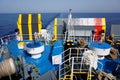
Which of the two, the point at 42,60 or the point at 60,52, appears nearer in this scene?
the point at 60,52

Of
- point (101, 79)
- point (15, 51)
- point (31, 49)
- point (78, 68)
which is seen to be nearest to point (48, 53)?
point (31, 49)

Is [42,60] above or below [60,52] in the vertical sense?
below

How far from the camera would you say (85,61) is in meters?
8.08

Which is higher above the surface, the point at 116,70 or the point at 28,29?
the point at 28,29

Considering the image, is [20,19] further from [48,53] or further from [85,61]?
[85,61]

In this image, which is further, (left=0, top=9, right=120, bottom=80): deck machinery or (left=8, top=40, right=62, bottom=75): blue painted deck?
(left=8, top=40, right=62, bottom=75): blue painted deck

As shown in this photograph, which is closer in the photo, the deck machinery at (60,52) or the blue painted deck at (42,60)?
the deck machinery at (60,52)

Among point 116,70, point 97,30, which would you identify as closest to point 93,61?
point 116,70

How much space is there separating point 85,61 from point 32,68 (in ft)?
10.4

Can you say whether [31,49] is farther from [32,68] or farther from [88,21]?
[88,21]

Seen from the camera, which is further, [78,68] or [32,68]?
[32,68]

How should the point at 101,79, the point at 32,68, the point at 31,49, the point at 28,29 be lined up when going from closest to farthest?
1. the point at 101,79
2. the point at 32,68
3. the point at 31,49
4. the point at 28,29

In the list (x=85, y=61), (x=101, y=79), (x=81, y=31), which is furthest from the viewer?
(x=81, y=31)

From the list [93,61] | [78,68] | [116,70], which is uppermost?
[93,61]
